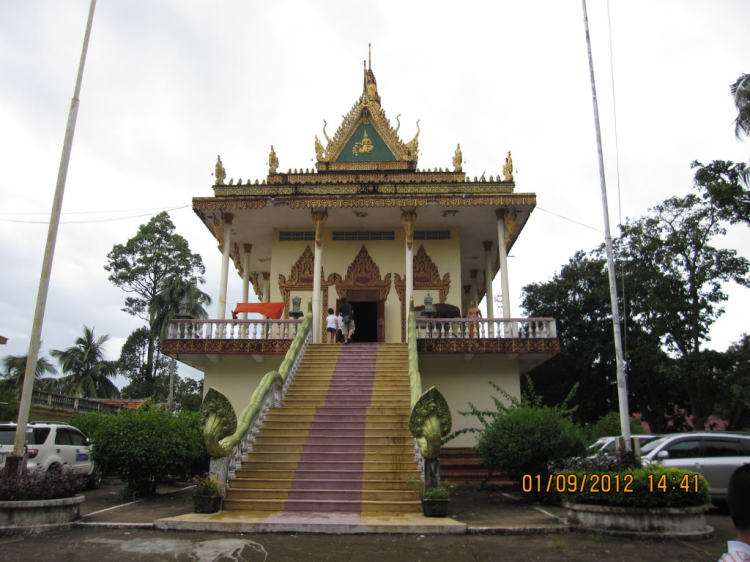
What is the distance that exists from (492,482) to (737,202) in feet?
40.0

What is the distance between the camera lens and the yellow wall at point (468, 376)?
14562 millimetres

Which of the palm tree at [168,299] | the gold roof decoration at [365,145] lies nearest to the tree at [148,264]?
the palm tree at [168,299]

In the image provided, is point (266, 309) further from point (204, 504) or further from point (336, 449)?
point (204, 504)

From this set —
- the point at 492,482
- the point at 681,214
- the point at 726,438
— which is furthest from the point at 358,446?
the point at 681,214

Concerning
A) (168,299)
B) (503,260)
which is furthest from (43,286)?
(168,299)

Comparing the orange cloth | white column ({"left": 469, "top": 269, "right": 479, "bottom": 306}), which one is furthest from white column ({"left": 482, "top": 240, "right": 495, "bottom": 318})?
the orange cloth

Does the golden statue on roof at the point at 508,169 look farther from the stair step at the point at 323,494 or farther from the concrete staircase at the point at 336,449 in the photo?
the stair step at the point at 323,494

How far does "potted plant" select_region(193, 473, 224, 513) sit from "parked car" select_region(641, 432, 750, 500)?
6.71 meters

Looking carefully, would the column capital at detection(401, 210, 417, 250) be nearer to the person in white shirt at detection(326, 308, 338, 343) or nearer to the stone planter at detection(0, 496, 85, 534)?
the person in white shirt at detection(326, 308, 338, 343)

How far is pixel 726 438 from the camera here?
990 centimetres

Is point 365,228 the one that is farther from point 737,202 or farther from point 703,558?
point 703,558

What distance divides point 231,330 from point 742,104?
605 inches

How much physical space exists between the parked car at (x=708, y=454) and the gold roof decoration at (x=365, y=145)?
12082 mm

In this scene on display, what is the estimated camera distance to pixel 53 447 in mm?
11758
